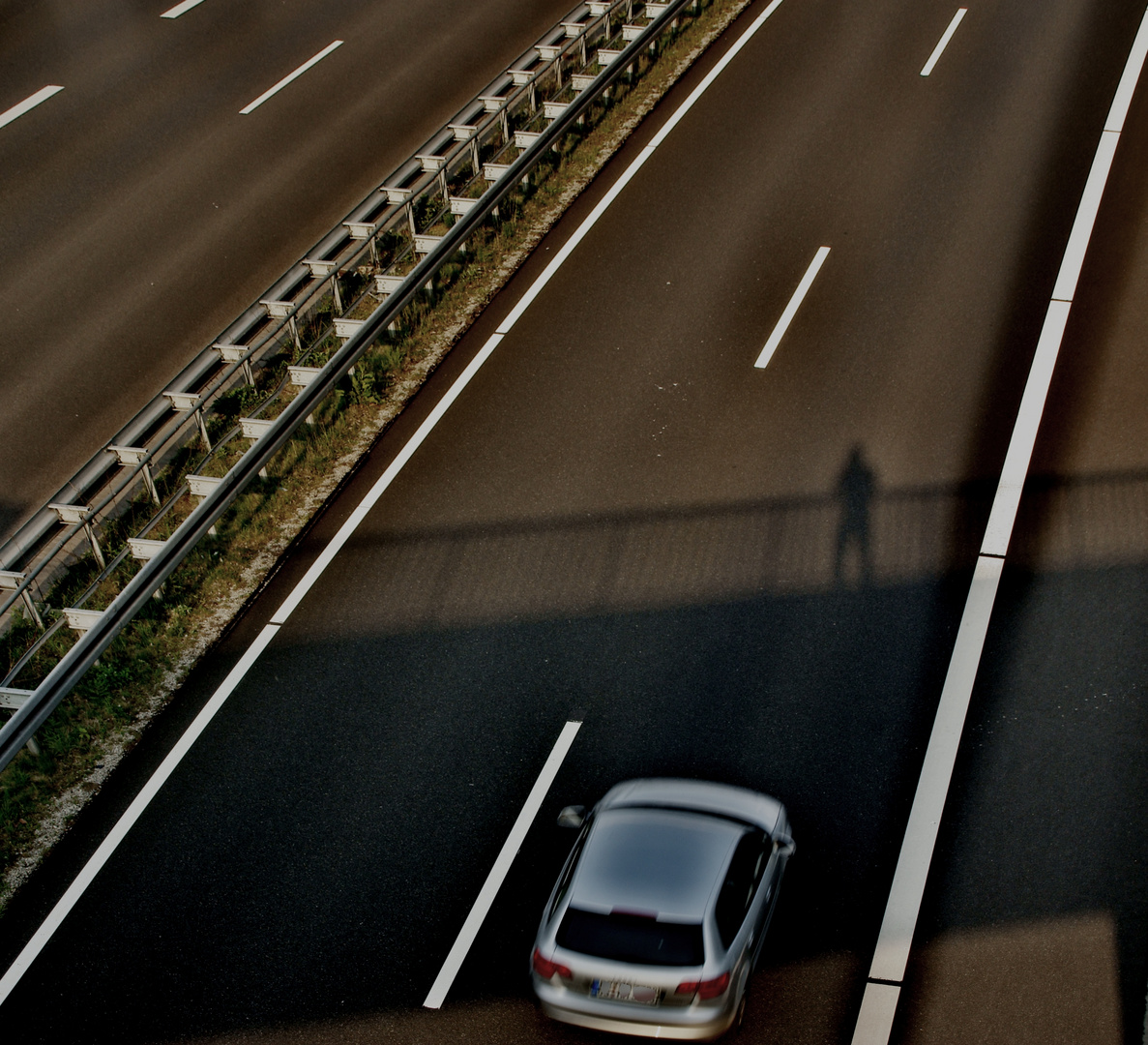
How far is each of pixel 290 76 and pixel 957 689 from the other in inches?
617

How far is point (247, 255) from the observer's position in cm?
1552

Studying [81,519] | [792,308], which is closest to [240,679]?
[81,519]

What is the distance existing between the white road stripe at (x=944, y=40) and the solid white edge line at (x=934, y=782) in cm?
1167

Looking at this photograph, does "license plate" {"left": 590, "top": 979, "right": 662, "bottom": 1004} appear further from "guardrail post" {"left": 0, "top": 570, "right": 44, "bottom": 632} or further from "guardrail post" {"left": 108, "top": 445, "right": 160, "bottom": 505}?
"guardrail post" {"left": 108, "top": 445, "right": 160, "bottom": 505}

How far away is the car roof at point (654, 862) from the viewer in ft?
24.7

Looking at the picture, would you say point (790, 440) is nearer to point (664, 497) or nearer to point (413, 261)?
point (664, 497)

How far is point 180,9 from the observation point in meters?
22.5

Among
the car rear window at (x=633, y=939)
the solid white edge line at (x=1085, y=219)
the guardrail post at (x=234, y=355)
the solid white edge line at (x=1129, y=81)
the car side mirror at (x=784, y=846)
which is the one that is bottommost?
the car side mirror at (x=784, y=846)

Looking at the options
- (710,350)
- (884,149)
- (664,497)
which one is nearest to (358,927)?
(664,497)

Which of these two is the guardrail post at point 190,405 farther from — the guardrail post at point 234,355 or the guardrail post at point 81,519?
the guardrail post at point 81,519

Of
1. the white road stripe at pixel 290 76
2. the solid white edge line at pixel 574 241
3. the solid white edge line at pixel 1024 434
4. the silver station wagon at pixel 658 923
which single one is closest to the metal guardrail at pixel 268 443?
the solid white edge line at pixel 574 241

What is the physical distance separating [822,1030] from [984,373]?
776 centimetres

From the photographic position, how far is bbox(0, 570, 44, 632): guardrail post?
1027 centimetres

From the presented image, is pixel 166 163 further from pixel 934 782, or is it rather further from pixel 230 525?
pixel 934 782
